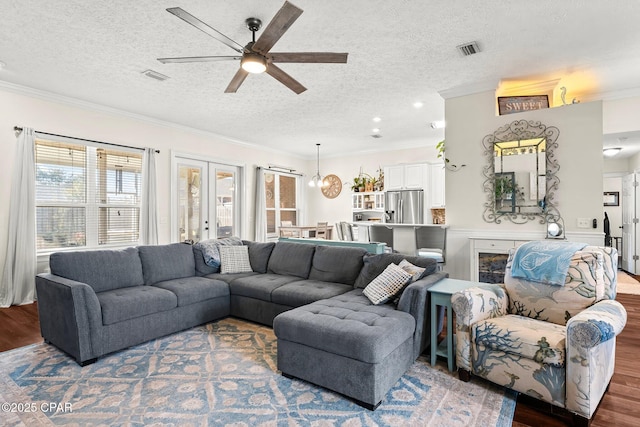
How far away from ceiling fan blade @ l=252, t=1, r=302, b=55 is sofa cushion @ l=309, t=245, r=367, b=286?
212 centimetres

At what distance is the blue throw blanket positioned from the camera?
242cm

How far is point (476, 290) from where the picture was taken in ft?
8.00

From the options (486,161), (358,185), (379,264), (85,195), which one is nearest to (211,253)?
(379,264)

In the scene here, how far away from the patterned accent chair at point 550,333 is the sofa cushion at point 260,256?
8.23ft

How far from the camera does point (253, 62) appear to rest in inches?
101

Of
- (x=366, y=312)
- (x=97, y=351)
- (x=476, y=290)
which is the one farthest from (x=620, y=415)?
(x=97, y=351)

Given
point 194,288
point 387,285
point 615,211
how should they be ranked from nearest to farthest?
point 387,285 < point 194,288 < point 615,211

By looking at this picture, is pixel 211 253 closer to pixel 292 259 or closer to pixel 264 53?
pixel 292 259

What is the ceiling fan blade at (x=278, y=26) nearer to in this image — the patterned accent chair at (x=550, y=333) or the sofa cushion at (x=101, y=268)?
the patterned accent chair at (x=550, y=333)

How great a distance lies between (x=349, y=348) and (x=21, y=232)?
14.8 ft

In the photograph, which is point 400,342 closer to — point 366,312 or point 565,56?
point 366,312

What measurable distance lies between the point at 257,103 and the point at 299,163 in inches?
168

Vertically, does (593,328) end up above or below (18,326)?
above

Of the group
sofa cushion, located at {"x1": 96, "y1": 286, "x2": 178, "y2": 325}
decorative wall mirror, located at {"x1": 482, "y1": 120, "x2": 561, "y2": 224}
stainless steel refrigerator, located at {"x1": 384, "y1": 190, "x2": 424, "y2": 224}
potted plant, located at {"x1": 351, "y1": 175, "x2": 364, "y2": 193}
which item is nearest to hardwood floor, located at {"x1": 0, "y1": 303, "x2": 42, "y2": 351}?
sofa cushion, located at {"x1": 96, "y1": 286, "x2": 178, "y2": 325}
